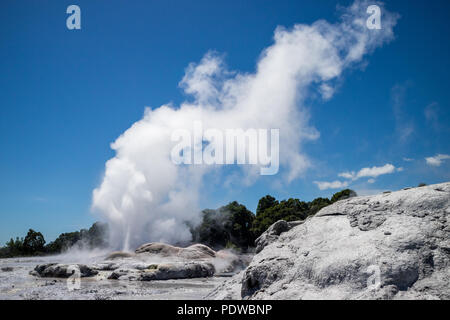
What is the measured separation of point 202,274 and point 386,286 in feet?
70.5

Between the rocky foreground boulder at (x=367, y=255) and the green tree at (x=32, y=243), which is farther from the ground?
the rocky foreground boulder at (x=367, y=255)

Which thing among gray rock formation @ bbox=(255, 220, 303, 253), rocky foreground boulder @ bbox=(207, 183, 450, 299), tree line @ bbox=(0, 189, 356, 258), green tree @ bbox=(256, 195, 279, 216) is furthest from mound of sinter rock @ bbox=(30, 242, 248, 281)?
green tree @ bbox=(256, 195, 279, 216)

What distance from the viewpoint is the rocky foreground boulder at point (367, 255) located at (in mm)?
5297

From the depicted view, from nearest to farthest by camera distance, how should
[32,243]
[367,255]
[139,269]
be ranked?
[367,255], [139,269], [32,243]

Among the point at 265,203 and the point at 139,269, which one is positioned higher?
the point at 265,203

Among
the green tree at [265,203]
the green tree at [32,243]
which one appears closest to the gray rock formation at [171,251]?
the green tree at [265,203]

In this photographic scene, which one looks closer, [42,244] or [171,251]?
[171,251]

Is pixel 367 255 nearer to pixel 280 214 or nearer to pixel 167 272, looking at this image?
pixel 167 272

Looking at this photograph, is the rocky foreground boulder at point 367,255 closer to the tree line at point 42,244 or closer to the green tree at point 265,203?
the tree line at point 42,244

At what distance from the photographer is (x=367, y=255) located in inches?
226

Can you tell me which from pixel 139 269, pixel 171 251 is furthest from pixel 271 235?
pixel 171 251

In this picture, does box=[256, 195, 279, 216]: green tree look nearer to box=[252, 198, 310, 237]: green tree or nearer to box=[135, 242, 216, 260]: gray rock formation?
box=[252, 198, 310, 237]: green tree
